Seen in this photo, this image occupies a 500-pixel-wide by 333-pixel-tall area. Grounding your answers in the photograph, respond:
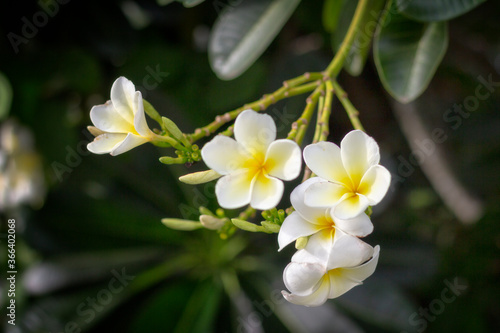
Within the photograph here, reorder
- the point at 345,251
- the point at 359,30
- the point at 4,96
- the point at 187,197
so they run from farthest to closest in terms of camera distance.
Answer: the point at 187,197 → the point at 4,96 → the point at 359,30 → the point at 345,251

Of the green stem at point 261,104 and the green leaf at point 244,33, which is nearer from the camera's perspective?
the green stem at point 261,104

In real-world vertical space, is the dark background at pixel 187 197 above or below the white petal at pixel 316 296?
below

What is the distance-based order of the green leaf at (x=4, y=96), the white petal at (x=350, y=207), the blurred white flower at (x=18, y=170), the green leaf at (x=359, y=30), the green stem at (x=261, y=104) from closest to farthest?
the white petal at (x=350, y=207)
the green stem at (x=261, y=104)
the green leaf at (x=359, y=30)
the green leaf at (x=4, y=96)
the blurred white flower at (x=18, y=170)

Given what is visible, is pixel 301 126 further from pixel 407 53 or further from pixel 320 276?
pixel 407 53

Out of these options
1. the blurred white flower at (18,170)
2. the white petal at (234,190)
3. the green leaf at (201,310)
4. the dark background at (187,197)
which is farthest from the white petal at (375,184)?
the blurred white flower at (18,170)

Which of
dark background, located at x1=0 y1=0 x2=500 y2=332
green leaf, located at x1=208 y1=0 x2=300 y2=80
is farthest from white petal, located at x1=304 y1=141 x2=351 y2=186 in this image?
dark background, located at x1=0 y1=0 x2=500 y2=332

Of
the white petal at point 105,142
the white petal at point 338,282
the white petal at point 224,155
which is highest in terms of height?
the white petal at point 105,142

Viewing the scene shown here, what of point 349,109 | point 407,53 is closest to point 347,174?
point 349,109

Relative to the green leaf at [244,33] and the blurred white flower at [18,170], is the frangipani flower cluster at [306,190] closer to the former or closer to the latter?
the green leaf at [244,33]
